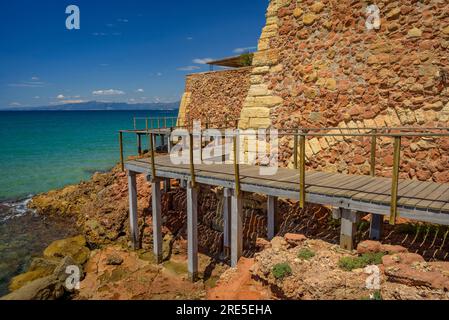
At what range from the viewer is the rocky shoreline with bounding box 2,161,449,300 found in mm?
4504

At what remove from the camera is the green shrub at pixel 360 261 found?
15.9ft

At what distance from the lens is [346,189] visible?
5.44 m

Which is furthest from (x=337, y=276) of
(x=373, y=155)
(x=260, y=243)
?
(x=260, y=243)

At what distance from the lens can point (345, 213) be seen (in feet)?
16.9

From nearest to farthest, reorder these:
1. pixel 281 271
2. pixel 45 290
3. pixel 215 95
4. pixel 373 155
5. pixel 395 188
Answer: pixel 395 188 → pixel 281 271 → pixel 373 155 → pixel 45 290 → pixel 215 95

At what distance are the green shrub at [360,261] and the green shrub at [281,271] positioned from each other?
2.68ft

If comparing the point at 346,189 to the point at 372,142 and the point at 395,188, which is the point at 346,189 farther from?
the point at 372,142

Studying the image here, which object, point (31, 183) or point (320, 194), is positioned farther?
point (31, 183)

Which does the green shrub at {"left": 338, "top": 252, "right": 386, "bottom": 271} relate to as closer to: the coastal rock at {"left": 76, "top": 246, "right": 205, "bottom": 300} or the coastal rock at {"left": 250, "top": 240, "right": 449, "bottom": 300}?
the coastal rock at {"left": 250, "top": 240, "right": 449, "bottom": 300}

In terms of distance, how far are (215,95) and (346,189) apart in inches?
657

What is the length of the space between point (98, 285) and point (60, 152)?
119 feet
